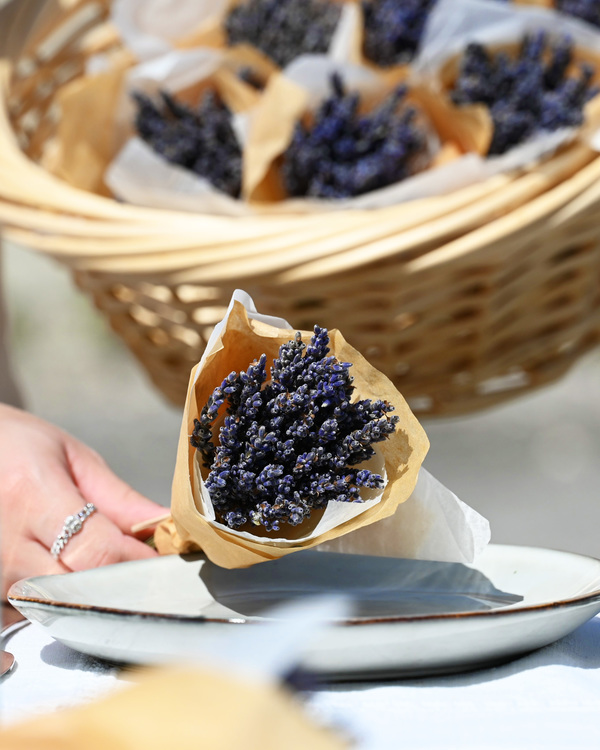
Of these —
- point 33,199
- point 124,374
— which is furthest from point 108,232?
point 124,374

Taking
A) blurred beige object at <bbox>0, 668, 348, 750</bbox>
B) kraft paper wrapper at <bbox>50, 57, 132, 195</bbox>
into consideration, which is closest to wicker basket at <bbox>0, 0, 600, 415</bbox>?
kraft paper wrapper at <bbox>50, 57, 132, 195</bbox>

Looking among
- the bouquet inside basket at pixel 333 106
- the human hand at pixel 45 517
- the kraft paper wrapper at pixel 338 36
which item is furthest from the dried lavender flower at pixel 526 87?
the human hand at pixel 45 517

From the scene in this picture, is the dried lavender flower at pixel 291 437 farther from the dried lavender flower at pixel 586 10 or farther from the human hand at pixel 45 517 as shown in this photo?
the dried lavender flower at pixel 586 10

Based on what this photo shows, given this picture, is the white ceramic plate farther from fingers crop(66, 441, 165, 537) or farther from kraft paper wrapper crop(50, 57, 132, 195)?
kraft paper wrapper crop(50, 57, 132, 195)

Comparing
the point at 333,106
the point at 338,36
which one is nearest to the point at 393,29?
the point at 338,36

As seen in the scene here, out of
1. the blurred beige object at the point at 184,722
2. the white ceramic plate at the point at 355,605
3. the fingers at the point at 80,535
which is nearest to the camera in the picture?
the blurred beige object at the point at 184,722

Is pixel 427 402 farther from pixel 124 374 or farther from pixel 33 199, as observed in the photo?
pixel 124 374

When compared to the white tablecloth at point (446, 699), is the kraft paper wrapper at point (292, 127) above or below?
above
